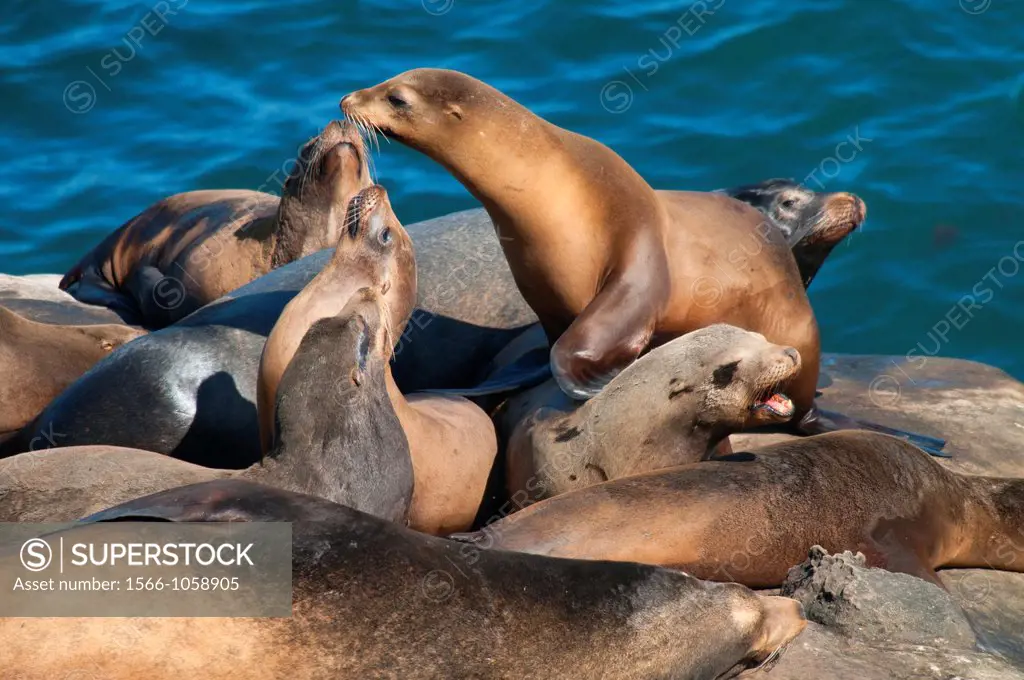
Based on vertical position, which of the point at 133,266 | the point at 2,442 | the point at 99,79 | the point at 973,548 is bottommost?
the point at 973,548

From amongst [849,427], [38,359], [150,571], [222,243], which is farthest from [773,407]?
[222,243]

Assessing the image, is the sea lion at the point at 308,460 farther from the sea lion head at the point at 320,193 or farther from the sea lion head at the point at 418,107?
the sea lion head at the point at 320,193

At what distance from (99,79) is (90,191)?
4.61 feet

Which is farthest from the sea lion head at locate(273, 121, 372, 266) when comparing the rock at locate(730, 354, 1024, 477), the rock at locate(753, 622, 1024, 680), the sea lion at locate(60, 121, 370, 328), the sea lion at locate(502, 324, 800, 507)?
the rock at locate(753, 622, 1024, 680)

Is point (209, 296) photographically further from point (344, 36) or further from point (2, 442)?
point (344, 36)

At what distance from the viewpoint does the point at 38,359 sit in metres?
5.75

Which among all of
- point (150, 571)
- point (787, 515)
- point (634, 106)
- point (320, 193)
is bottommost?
point (787, 515)

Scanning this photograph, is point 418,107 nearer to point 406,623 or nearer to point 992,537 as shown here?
point 406,623

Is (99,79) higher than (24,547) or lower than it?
A: higher

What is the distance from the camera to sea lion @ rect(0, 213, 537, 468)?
512 cm

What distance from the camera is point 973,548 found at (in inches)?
205

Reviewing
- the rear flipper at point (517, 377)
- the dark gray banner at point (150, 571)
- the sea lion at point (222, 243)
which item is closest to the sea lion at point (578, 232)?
the rear flipper at point (517, 377)

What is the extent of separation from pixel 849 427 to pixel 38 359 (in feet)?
10.6

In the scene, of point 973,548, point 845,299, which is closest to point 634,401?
point 973,548
